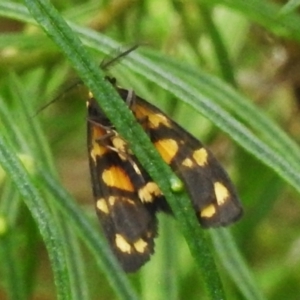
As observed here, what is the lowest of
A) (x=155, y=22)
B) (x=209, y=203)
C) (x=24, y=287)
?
(x=209, y=203)

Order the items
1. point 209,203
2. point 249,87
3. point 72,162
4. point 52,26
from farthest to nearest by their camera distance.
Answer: point 72,162 < point 249,87 < point 209,203 < point 52,26

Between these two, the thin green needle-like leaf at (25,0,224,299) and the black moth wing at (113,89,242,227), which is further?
the black moth wing at (113,89,242,227)

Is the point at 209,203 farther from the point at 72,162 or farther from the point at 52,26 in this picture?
the point at 72,162

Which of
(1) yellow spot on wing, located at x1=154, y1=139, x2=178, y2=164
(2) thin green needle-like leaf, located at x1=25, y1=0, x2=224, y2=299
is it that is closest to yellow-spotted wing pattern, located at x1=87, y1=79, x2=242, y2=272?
(1) yellow spot on wing, located at x1=154, y1=139, x2=178, y2=164

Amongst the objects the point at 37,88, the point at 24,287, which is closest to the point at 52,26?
the point at 24,287

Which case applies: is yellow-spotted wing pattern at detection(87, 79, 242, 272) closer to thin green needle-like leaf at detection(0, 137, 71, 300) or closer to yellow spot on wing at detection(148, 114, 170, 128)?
yellow spot on wing at detection(148, 114, 170, 128)

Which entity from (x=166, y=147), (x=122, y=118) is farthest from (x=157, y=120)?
(x=122, y=118)

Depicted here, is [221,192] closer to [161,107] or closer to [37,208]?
[37,208]
